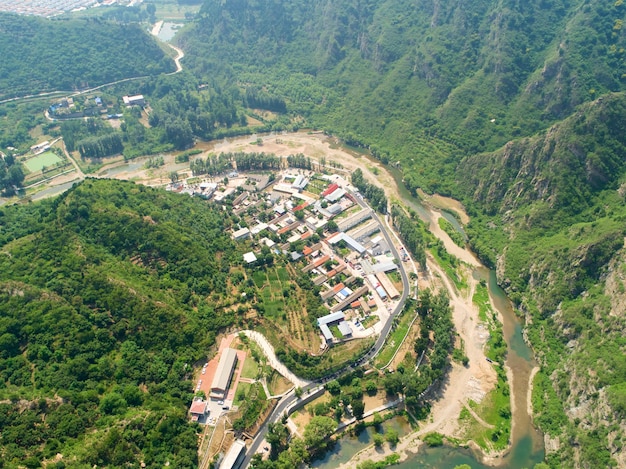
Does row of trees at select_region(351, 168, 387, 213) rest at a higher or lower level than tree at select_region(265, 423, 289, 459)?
higher

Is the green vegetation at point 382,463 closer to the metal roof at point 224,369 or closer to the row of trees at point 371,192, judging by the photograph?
the metal roof at point 224,369

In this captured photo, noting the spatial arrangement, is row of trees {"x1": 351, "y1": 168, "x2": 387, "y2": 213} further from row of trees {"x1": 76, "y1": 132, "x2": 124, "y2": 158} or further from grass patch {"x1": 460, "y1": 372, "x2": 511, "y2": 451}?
row of trees {"x1": 76, "y1": 132, "x2": 124, "y2": 158}

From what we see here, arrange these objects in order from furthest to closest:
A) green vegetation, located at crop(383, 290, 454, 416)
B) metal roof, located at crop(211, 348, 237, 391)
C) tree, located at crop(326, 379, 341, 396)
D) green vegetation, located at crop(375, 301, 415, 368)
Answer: green vegetation, located at crop(375, 301, 415, 368) < green vegetation, located at crop(383, 290, 454, 416) < tree, located at crop(326, 379, 341, 396) < metal roof, located at crop(211, 348, 237, 391)

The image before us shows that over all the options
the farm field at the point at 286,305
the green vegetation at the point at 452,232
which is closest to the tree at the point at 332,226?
the farm field at the point at 286,305

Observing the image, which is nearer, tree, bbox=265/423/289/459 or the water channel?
tree, bbox=265/423/289/459

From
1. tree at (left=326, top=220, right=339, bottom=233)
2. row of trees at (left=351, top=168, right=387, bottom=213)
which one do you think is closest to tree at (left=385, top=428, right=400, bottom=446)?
tree at (left=326, top=220, right=339, bottom=233)

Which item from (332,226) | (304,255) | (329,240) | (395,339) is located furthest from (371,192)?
(395,339)

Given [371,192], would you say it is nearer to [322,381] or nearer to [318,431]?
[322,381]

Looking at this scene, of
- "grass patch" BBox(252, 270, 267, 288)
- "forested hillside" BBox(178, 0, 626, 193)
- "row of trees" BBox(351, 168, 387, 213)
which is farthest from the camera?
"forested hillside" BBox(178, 0, 626, 193)
